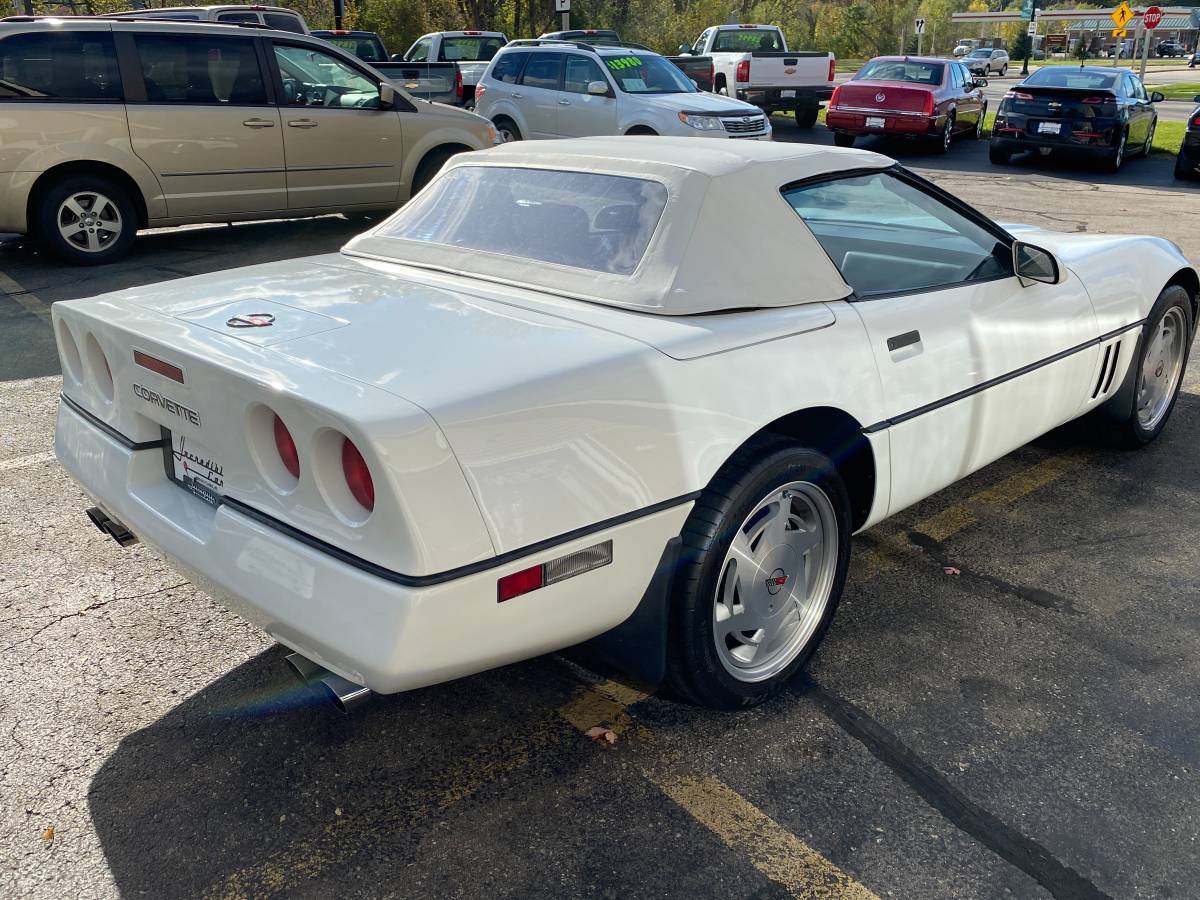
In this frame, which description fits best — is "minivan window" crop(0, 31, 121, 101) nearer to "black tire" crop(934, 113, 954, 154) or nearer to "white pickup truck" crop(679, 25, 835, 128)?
"black tire" crop(934, 113, 954, 154)

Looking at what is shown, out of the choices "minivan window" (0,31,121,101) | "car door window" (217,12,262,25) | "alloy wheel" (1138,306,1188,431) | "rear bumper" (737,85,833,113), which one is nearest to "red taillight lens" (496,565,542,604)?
"alloy wheel" (1138,306,1188,431)

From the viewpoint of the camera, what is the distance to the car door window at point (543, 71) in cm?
1420

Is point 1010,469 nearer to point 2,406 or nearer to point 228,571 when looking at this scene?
point 228,571

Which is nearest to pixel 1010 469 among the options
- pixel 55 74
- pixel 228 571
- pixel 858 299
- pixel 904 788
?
pixel 858 299

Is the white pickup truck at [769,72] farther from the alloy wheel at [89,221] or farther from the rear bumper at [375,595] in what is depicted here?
the rear bumper at [375,595]

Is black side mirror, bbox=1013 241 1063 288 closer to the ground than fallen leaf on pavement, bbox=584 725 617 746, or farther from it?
farther from it

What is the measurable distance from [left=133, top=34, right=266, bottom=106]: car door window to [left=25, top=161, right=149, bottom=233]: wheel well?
2.17ft

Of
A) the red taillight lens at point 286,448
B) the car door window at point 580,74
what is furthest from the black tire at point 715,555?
the car door window at point 580,74

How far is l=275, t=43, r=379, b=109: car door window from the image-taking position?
30.1 feet

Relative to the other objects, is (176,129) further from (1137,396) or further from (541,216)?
(1137,396)

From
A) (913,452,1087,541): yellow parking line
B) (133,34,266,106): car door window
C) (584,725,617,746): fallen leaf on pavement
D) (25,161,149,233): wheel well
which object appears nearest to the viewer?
(584,725,617,746): fallen leaf on pavement

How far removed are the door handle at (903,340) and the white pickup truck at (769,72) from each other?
1740cm

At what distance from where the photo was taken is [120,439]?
2.85 metres

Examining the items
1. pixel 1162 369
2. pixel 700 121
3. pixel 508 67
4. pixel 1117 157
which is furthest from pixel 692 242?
pixel 1117 157
